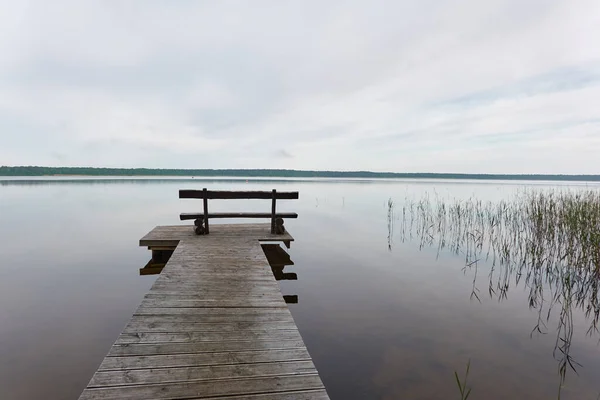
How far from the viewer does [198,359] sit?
323 cm

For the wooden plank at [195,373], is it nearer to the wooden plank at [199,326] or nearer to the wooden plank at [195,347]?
the wooden plank at [195,347]

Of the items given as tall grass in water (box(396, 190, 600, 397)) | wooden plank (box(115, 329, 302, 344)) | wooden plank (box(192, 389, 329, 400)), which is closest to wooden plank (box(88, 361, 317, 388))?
wooden plank (box(192, 389, 329, 400))

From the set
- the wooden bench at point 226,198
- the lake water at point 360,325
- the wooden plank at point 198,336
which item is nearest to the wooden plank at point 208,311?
the wooden plank at point 198,336

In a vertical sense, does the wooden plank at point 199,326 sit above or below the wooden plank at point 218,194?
below

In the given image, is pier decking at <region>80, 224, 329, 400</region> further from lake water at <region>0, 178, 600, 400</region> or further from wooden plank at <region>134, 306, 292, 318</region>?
lake water at <region>0, 178, 600, 400</region>

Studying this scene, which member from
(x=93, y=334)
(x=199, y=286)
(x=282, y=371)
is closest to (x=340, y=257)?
(x=199, y=286)

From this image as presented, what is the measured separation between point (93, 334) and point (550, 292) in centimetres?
1054

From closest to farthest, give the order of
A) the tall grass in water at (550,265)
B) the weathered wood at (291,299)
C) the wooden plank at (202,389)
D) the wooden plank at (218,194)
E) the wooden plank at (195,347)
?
1. the wooden plank at (202,389)
2. the wooden plank at (195,347)
3. the tall grass in water at (550,265)
4. the weathered wood at (291,299)
5. the wooden plank at (218,194)

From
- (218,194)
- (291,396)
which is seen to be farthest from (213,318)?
(218,194)

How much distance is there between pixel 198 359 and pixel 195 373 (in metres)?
0.26

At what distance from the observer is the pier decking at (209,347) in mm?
2773

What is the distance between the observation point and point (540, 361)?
511 cm

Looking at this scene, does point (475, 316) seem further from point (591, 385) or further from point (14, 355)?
point (14, 355)

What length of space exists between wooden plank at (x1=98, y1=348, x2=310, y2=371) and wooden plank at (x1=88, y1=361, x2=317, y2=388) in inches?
2.7
